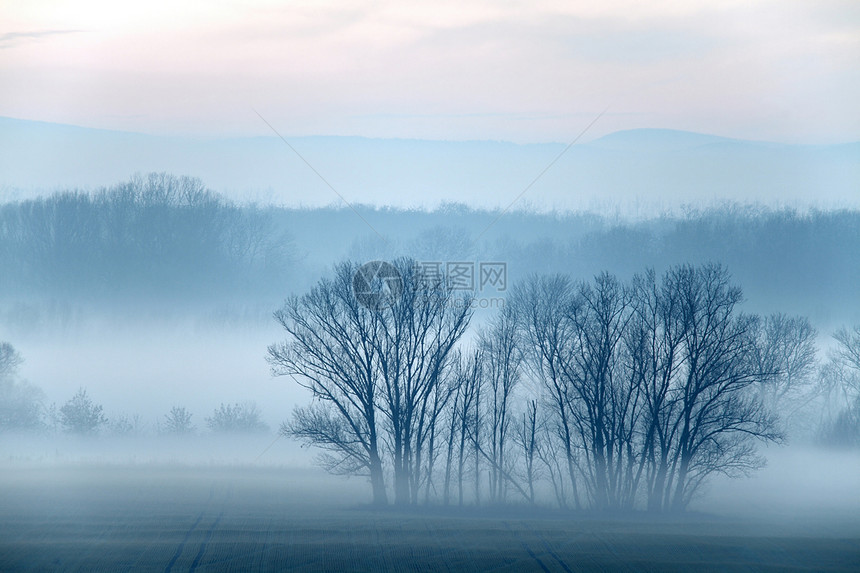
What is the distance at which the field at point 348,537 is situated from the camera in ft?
86.9

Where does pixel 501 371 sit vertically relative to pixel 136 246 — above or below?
below

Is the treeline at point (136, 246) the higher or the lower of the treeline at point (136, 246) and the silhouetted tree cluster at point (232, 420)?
the higher

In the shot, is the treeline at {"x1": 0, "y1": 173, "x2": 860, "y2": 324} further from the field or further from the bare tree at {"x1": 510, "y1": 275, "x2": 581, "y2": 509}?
the field

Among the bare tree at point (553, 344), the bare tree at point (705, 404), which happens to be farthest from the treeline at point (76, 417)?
the bare tree at point (705, 404)

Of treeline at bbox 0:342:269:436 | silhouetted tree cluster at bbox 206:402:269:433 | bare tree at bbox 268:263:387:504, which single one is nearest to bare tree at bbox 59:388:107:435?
treeline at bbox 0:342:269:436

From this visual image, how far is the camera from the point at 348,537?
2939cm

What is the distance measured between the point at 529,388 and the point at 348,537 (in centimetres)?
2209

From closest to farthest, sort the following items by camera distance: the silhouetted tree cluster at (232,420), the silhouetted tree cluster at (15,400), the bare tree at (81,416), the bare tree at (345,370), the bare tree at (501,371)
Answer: the bare tree at (345,370), the bare tree at (501,371), the silhouetted tree cluster at (15,400), the bare tree at (81,416), the silhouetted tree cluster at (232,420)

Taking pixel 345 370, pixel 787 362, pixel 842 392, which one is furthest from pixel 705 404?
pixel 842 392

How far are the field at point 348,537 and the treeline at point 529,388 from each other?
3618 millimetres

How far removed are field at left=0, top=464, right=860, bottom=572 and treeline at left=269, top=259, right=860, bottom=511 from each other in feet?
11.9

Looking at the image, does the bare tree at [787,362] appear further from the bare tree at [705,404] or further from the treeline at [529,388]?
the bare tree at [705,404]

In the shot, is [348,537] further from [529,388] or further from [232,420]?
[232,420]

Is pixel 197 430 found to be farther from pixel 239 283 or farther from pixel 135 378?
pixel 239 283
